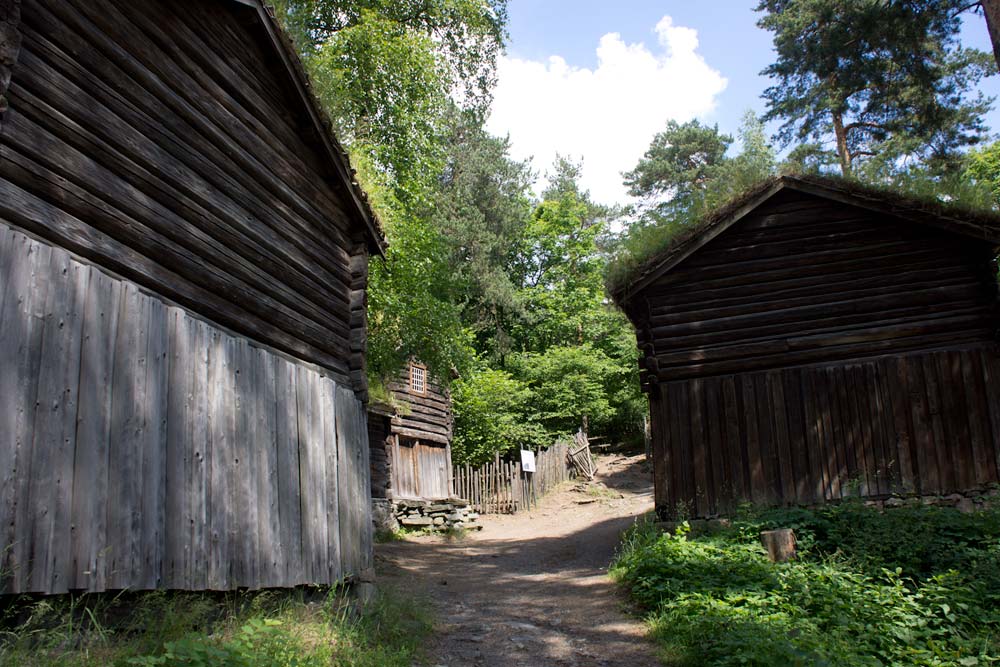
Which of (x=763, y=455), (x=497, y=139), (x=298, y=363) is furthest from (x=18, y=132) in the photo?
(x=497, y=139)

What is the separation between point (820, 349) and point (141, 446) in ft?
35.3

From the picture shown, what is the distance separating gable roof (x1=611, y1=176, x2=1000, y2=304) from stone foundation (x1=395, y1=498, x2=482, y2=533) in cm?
1050

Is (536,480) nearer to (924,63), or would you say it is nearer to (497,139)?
(924,63)

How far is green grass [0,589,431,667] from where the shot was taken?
4.73 metres

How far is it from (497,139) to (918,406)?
106 ft

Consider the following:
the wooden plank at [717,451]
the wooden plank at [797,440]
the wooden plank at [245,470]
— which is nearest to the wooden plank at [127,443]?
the wooden plank at [245,470]

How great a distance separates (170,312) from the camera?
662 centimetres

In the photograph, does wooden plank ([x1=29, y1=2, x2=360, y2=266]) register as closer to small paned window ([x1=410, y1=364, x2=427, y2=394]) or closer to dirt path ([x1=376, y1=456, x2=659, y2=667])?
dirt path ([x1=376, y1=456, x2=659, y2=667])

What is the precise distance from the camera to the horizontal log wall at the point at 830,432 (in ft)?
39.8

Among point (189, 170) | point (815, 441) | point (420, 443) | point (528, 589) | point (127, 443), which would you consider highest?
point (189, 170)

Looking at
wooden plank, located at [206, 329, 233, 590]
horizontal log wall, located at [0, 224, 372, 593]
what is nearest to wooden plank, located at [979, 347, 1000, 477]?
horizontal log wall, located at [0, 224, 372, 593]

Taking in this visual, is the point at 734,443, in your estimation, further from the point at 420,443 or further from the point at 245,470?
the point at 420,443

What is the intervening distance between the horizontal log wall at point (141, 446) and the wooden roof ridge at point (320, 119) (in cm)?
296

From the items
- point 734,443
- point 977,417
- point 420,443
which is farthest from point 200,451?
point 420,443
